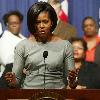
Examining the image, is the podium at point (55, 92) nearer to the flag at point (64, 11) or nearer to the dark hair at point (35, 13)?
the dark hair at point (35, 13)

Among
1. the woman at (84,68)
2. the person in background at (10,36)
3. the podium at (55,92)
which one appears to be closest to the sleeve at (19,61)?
the podium at (55,92)

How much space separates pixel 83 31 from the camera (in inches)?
133

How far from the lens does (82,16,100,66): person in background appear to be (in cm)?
326

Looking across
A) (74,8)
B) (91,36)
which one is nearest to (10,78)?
(91,36)

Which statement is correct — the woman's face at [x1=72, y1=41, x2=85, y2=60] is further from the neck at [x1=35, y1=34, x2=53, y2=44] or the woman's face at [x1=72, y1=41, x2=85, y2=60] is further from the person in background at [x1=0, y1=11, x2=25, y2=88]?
the neck at [x1=35, y1=34, x2=53, y2=44]

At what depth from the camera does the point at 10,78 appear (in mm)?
1646

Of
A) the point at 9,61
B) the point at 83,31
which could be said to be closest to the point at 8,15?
the point at 9,61

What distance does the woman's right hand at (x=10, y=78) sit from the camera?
1.63 m

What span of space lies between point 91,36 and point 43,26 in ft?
5.42

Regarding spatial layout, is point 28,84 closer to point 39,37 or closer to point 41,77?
point 41,77

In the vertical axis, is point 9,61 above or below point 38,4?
below

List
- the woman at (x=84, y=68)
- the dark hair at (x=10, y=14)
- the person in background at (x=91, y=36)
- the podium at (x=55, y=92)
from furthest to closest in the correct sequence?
the dark hair at (x=10, y=14)
the person in background at (x=91, y=36)
the woman at (x=84, y=68)
the podium at (x=55, y=92)

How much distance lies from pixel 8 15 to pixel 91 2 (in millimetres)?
725

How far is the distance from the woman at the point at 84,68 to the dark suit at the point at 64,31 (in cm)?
23
